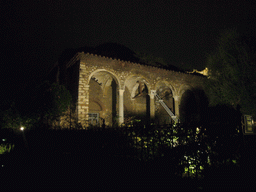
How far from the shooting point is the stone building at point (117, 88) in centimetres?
1033

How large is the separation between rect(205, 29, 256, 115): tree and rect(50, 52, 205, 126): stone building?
2334 mm

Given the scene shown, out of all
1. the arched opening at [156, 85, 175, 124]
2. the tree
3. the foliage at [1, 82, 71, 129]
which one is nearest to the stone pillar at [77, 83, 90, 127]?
the foliage at [1, 82, 71, 129]

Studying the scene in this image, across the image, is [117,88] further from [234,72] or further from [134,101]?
[234,72]

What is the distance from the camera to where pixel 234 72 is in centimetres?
1216

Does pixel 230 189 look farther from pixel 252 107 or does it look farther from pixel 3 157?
pixel 252 107

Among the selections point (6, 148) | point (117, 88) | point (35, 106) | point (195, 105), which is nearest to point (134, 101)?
point (117, 88)

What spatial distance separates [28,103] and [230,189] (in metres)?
8.16

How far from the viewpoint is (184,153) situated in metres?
3.38

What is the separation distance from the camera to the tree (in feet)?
38.6

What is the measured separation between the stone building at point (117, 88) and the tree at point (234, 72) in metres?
2.33

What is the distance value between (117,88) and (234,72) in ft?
25.9

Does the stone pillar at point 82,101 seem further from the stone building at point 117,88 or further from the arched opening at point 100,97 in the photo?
the arched opening at point 100,97

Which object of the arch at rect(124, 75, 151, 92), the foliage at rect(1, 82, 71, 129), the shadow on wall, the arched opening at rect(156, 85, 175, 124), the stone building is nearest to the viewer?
the foliage at rect(1, 82, 71, 129)

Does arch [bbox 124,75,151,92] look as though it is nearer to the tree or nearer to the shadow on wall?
the shadow on wall
